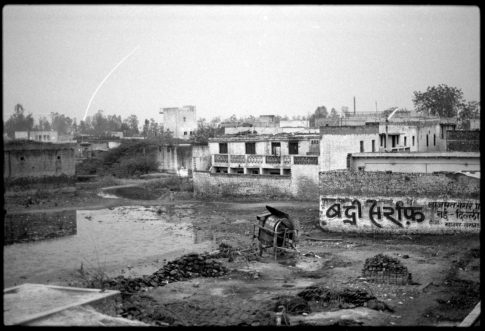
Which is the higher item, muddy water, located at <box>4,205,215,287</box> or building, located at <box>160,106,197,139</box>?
building, located at <box>160,106,197,139</box>

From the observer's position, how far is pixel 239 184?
36.6m

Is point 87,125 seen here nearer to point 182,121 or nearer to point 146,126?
point 146,126

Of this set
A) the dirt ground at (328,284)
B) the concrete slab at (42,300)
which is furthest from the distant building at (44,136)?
the concrete slab at (42,300)

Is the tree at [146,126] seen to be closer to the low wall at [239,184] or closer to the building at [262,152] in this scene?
the building at [262,152]

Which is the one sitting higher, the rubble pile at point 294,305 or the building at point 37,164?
the building at point 37,164

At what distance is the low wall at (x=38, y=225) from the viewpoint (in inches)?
943

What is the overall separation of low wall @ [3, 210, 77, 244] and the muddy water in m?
0.71

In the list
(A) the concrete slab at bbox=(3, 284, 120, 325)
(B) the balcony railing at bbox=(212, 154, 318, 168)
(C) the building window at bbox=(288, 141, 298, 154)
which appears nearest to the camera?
(A) the concrete slab at bbox=(3, 284, 120, 325)

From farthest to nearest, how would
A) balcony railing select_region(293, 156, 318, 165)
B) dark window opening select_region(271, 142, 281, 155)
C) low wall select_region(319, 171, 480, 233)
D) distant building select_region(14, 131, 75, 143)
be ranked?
distant building select_region(14, 131, 75, 143)
dark window opening select_region(271, 142, 281, 155)
balcony railing select_region(293, 156, 318, 165)
low wall select_region(319, 171, 480, 233)

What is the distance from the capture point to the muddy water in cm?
1789

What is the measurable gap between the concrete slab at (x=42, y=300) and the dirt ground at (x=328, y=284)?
1338 mm

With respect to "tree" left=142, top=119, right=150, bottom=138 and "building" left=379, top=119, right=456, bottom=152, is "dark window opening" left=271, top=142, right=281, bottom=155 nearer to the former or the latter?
"building" left=379, top=119, right=456, bottom=152

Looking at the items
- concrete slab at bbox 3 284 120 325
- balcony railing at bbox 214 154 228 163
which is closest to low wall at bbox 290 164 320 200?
balcony railing at bbox 214 154 228 163
